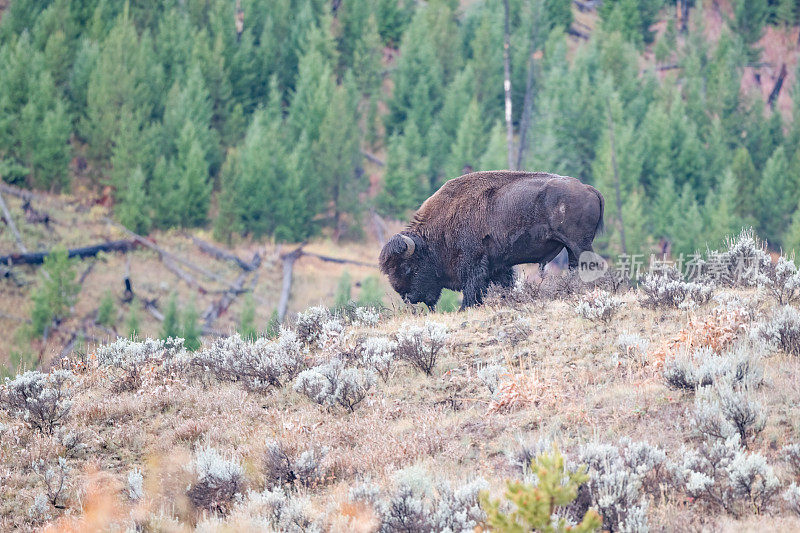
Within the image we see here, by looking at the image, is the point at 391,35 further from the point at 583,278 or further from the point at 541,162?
the point at 583,278

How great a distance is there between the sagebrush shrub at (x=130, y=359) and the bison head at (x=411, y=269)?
3049mm

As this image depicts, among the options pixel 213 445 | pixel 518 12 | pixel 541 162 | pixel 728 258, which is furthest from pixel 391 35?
pixel 213 445

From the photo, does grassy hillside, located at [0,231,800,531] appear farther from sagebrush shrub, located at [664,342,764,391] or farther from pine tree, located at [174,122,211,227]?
pine tree, located at [174,122,211,227]

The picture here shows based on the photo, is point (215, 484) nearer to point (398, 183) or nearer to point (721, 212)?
point (721, 212)

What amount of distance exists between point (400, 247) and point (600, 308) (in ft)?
11.0

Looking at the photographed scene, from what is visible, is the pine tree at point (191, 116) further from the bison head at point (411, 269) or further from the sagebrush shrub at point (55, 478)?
the sagebrush shrub at point (55, 478)

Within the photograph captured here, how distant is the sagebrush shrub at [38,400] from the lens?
25.0 ft

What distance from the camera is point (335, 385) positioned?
756cm

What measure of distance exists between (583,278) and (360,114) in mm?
43447

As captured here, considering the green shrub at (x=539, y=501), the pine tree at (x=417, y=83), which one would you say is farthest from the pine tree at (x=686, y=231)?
the green shrub at (x=539, y=501)

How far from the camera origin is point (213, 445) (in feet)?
23.0

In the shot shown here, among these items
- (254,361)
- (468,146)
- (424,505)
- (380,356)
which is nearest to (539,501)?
(424,505)

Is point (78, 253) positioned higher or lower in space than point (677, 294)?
lower

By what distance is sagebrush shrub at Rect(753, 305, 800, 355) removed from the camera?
703cm
